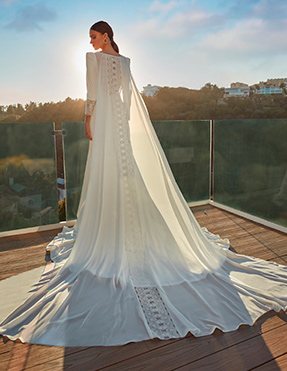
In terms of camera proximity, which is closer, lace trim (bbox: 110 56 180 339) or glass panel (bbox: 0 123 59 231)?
lace trim (bbox: 110 56 180 339)

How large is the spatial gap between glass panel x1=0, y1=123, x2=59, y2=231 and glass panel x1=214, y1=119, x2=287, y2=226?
84.6 inches

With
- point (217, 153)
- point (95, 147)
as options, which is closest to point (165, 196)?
point (95, 147)

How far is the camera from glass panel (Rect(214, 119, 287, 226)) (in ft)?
12.0

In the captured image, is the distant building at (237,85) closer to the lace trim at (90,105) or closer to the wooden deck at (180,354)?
the lace trim at (90,105)

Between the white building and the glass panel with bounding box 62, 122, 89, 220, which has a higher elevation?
the white building

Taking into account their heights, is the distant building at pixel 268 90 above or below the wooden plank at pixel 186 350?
above

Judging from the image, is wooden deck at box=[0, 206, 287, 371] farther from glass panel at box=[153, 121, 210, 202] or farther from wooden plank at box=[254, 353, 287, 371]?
glass panel at box=[153, 121, 210, 202]

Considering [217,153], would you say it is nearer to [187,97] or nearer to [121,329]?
[121,329]

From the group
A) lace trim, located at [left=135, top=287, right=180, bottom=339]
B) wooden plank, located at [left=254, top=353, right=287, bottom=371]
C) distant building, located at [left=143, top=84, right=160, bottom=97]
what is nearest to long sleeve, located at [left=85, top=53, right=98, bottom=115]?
lace trim, located at [left=135, top=287, right=180, bottom=339]

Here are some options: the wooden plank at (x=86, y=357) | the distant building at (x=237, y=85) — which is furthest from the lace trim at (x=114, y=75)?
the distant building at (x=237, y=85)

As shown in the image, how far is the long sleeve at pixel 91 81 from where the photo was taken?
98.6 inches

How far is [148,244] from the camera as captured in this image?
2.42 meters

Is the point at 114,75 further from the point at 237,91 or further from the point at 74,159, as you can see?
the point at 237,91

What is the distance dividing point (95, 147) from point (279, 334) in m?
1.68
